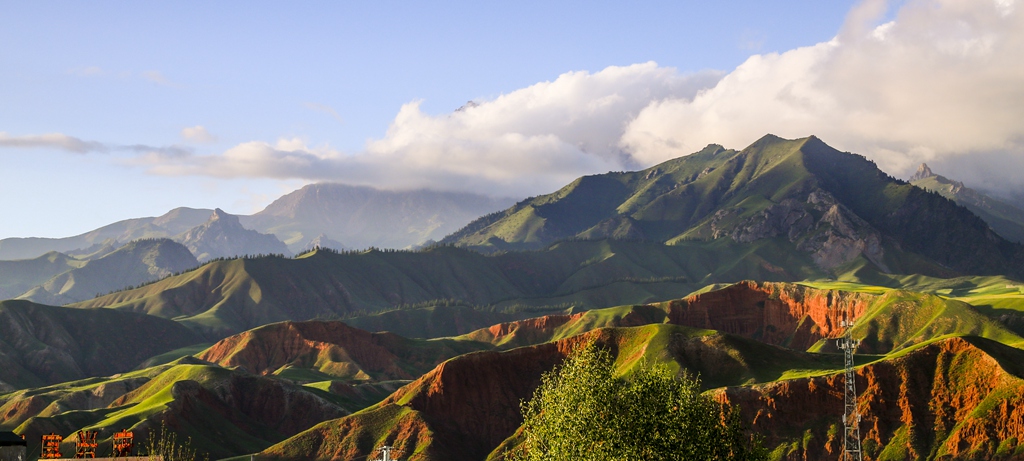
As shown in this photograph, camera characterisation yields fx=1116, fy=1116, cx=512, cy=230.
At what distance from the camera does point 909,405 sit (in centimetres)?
15775

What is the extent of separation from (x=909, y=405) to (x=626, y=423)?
101 m

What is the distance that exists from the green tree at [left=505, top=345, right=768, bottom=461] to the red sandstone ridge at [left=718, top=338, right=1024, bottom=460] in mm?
82938

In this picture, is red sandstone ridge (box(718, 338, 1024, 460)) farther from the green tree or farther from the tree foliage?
the green tree

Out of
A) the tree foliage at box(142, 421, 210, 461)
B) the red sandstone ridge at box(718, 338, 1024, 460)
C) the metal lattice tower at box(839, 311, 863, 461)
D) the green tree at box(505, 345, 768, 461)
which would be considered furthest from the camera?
the red sandstone ridge at box(718, 338, 1024, 460)

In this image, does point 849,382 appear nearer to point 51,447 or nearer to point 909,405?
point 909,405

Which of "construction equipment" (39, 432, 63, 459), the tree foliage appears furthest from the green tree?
the tree foliage

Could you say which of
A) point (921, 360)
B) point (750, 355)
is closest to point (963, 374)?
point (921, 360)

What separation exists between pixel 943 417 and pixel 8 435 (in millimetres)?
127010

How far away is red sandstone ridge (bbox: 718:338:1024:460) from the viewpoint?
149m

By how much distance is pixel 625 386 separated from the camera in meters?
74.5

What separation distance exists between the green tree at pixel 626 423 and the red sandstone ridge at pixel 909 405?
272 ft

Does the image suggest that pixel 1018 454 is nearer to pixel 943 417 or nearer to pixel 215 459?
pixel 943 417

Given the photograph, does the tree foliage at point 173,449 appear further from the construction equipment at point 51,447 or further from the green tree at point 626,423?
the green tree at point 626,423

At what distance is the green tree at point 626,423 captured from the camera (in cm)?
7031
